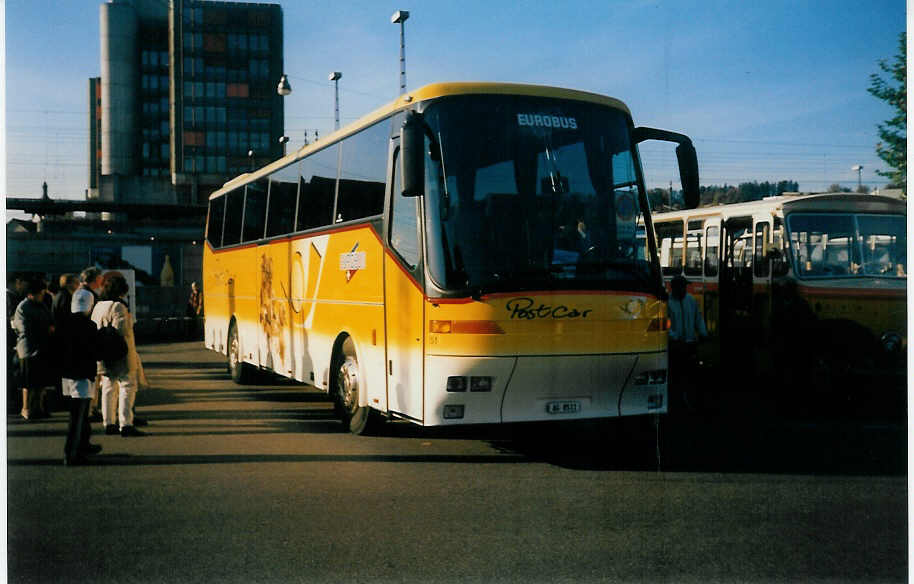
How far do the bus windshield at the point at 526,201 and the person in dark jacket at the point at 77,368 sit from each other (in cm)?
318

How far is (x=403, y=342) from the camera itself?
855 cm

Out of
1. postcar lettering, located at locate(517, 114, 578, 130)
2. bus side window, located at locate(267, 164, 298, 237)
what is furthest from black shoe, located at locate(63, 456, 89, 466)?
postcar lettering, located at locate(517, 114, 578, 130)

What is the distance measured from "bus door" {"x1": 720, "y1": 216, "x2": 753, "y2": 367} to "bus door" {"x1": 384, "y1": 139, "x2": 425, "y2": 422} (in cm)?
756

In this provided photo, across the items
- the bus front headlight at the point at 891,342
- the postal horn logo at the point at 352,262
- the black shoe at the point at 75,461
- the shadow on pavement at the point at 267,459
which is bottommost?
the shadow on pavement at the point at 267,459

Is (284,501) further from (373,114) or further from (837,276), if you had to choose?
(837,276)

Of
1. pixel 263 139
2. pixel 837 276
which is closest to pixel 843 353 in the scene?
pixel 837 276

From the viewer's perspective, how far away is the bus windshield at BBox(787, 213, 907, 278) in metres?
12.6

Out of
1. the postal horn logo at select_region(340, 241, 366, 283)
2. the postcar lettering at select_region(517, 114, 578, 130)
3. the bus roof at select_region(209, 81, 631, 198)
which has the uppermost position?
the bus roof at select_region(209, 81, 631, 198)

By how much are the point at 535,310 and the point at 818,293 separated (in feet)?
21.1

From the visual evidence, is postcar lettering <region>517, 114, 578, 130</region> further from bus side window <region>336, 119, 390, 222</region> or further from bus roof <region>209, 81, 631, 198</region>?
bus side window <region>336, 119, 390, 222</region>

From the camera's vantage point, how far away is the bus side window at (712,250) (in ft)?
51.2

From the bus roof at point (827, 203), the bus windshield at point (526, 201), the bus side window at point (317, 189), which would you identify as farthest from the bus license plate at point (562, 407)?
the bus roof at point (827, 203)

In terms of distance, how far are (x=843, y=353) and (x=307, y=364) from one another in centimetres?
724

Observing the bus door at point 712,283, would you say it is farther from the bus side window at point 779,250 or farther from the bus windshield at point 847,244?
the bus windshield at point 847,244
